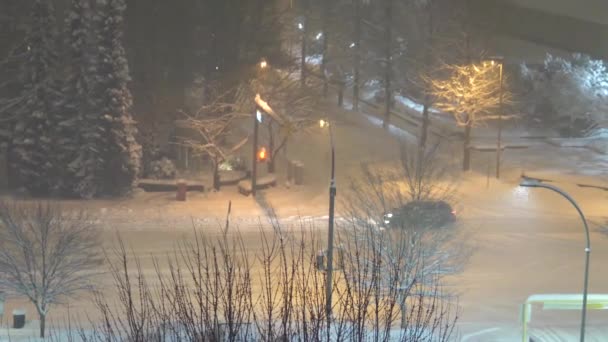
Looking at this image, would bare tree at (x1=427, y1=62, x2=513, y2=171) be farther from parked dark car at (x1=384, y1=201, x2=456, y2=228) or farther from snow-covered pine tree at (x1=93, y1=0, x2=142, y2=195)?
parked dark car at (x1=384, y1=201, x2=456, y2=228)

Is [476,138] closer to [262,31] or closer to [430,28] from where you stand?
[430,28]

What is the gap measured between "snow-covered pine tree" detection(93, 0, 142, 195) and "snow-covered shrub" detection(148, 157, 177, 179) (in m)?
3.12

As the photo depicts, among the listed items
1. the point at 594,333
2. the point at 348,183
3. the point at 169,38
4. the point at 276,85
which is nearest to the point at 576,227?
the point at 348,183

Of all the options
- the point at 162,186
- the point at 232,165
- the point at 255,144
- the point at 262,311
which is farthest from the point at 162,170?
the point at 262,311

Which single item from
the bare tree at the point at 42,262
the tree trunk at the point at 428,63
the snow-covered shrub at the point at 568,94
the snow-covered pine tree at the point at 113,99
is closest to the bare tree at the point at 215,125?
the snow-covered pine tree at the point at 113,99

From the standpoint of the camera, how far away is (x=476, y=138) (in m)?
54.3

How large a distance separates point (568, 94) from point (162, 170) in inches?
1300

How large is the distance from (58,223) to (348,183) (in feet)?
67.6

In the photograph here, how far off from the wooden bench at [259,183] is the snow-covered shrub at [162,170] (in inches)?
151

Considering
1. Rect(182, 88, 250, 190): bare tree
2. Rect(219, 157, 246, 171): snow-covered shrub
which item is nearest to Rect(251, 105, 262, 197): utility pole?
Rect(182, 88, 250, 190): bare tree

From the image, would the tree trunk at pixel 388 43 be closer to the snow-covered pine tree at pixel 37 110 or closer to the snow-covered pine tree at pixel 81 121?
the snow-covered pine tree at pixel 81 121

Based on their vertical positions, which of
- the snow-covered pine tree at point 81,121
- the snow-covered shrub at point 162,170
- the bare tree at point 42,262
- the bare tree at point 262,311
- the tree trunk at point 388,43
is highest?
the tree trunk at point 388,43

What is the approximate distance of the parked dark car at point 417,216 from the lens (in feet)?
74.3

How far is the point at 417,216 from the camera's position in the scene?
22.8m
